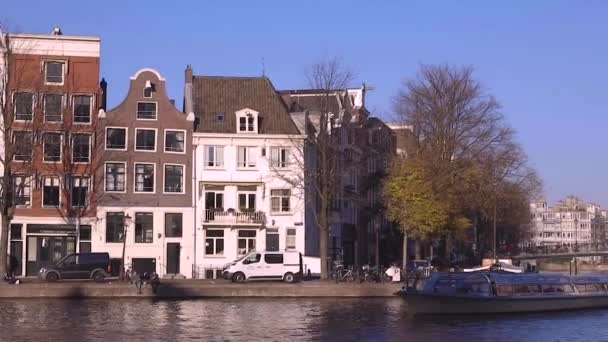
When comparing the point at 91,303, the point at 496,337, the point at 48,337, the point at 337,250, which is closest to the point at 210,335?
the point at 48,337

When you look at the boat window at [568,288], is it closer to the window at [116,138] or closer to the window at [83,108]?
the window at [116,138]

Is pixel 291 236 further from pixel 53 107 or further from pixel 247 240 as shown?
pixel 53 107

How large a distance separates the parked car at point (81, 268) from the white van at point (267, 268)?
27.6ft

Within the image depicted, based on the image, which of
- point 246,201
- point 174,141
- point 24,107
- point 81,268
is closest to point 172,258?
point 246,201

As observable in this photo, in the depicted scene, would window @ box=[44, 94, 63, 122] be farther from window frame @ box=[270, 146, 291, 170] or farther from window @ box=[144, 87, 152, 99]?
window frame @ box=[270, 146, 291, 170]

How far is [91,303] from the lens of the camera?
54.0 meters

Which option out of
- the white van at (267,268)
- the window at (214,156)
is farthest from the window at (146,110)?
the white van at (267,268)

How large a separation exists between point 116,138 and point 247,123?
10541mm

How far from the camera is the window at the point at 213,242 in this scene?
76.7 metres

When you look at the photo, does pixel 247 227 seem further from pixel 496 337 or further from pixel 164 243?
pixel 496 337

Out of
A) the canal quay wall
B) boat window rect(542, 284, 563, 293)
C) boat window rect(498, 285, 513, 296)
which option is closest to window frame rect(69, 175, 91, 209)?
the canal quay wall

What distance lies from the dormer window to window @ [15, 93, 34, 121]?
16.2 meters

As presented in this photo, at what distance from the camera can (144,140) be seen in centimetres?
7662

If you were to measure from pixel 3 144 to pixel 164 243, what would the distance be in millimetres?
14263
